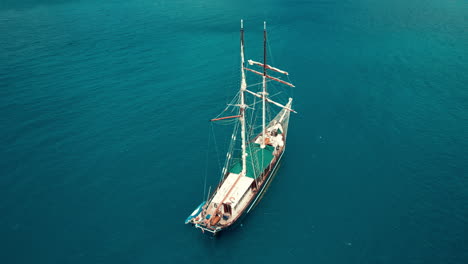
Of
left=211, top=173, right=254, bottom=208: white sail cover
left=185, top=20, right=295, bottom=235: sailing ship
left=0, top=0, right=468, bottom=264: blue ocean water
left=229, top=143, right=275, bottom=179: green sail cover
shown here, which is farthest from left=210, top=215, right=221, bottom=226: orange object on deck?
left=229, top=143, right=275, bottom=179: green sail cover

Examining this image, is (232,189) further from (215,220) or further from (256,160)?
(256,160)

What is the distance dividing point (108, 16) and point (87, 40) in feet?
155

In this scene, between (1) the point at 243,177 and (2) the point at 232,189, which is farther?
(1) the point at 243,177

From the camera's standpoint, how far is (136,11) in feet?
656

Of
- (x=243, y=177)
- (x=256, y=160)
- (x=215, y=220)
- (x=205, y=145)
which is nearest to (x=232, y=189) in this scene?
(x=243, y=177)

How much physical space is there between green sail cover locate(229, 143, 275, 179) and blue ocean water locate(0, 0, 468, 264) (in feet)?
21.6

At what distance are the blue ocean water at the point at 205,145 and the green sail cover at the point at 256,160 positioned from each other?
21.6 feet

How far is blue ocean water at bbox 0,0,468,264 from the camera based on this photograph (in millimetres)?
61156

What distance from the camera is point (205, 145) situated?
3430 inches

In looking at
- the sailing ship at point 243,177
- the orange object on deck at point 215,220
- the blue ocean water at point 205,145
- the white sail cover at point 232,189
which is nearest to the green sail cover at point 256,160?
the sailing ship at point 243,177

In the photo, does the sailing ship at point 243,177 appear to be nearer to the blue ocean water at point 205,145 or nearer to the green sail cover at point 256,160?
the green sail cover at point 256,160

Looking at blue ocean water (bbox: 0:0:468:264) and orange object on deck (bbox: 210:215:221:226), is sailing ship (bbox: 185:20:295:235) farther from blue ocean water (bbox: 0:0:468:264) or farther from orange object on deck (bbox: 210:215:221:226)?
blue ocean water (bbox: 0:0:468:264)

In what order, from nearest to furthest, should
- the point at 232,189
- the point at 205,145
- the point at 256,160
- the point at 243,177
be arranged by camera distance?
the point at 232,189 → the point at 243,177 → the point at 256,160 → the point at 205,145

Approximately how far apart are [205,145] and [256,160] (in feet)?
66.5
